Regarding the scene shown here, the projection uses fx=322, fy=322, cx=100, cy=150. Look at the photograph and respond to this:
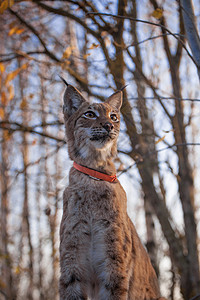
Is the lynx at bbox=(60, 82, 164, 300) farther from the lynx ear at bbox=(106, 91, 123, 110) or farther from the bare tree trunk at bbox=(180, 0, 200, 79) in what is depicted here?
the bare tree trunk at bbox=(180, 0, 200, 79)

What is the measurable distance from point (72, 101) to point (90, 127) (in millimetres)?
548

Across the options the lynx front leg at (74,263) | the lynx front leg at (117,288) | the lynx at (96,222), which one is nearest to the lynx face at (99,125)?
the lynx at (96,222)

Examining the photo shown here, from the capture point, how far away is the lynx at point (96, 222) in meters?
3.43

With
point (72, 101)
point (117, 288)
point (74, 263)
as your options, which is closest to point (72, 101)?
point (72, 101)

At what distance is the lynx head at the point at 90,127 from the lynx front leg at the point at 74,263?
0.86 meters

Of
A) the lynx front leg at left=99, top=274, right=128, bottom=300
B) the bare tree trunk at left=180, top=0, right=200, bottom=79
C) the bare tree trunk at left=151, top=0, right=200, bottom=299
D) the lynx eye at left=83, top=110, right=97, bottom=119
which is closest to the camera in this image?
→ the lynx front leg at left=99, top=274, right=128, bottom=300

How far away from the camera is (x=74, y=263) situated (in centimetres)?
345

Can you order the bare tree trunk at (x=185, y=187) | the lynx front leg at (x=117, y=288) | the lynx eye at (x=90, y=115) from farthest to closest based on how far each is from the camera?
the bare tree trunk at (x=185, y=187), the lynx eye at (x=90, y=115), the lynx front leg at (x=117, y=288)

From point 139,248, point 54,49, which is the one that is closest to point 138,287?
point 139,248

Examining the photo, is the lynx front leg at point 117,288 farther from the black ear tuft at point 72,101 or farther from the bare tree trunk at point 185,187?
the bare tree trunk at point 185,187

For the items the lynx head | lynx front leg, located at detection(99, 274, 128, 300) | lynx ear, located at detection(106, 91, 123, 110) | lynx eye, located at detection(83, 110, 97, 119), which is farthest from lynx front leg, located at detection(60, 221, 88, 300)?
lynx ear, located at detection(106, 91, 123, 110)

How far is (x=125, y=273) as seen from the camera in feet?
11.3

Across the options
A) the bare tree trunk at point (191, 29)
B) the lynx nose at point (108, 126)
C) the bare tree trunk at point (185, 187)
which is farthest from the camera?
the bare tree trunk at point (185, 187)

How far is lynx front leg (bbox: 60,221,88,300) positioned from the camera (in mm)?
3426
